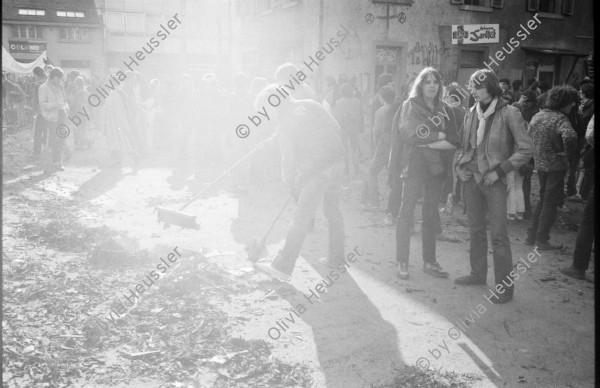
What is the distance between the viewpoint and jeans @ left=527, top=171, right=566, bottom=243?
20.9 feet

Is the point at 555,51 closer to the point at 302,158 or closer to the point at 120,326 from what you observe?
the point at 302,158

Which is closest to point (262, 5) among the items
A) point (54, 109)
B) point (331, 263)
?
point (54, 109)

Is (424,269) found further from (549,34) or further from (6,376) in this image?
(549,34)

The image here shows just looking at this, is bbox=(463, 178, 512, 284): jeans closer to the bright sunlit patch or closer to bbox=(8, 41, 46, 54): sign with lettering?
the bright sunlit patch

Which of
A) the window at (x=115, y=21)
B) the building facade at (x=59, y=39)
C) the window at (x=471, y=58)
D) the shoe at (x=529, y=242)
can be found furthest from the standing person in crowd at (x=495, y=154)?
the window at (x=115, y=21)

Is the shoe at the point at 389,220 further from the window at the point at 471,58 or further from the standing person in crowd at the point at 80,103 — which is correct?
the window at the point at 471,58

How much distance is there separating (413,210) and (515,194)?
297 cm

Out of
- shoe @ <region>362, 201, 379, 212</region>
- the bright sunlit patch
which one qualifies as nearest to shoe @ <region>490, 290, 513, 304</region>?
the bright sunlit patch

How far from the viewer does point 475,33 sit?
534 inches

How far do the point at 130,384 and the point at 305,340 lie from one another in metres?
1.42

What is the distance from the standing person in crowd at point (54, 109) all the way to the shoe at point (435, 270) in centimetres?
862

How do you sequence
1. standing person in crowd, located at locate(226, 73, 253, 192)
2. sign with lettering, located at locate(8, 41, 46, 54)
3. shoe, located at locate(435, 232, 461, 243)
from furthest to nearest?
sign with lettering, located at locate(8, 41, 46, 54) → standing person in crowd, located at locate(226, 73, 253, 192) → shoe, located at locate(435, 232, 461, 243)

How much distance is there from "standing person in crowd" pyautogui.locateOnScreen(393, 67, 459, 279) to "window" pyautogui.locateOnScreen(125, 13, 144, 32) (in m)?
38.5

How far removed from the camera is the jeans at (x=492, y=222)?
4945 mm
